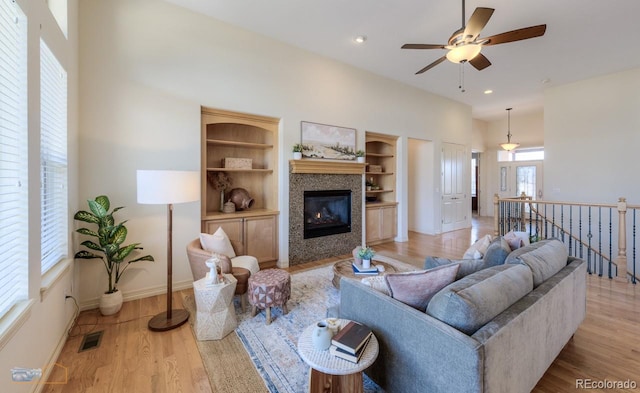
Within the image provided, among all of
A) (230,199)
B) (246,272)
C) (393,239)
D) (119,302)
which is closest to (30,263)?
(119,302)

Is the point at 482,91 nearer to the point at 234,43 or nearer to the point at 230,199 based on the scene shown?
the point at 234,43

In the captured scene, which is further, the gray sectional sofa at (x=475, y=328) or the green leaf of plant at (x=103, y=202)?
the green leaf of plant at (x=103, y=202)

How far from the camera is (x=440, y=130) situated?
6.75 m

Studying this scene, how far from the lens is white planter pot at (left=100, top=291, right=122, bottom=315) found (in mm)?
2729

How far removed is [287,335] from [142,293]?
1981 mm

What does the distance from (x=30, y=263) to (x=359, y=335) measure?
6.76 feet

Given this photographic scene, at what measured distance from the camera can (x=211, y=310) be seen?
233 centimetres

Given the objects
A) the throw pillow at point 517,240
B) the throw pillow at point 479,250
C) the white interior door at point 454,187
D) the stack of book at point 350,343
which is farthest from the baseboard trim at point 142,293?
the white interior door at point 454,187

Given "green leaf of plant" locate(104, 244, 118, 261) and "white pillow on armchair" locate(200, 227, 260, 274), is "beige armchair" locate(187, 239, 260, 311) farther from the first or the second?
"green leaf of plant" locate(104, 244, 118, 261)

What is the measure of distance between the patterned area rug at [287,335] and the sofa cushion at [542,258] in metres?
1.29

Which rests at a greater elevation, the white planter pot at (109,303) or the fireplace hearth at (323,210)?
the fireplace hearth at (323,210)

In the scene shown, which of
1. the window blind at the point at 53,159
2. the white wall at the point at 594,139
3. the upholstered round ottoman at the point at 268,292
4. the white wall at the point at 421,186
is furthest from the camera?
the white wall at the point at 421,186

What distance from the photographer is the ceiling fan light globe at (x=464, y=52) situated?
282 cm

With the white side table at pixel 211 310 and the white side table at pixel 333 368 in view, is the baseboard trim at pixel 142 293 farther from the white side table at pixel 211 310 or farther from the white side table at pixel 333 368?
the white side table at pixel 333 368
